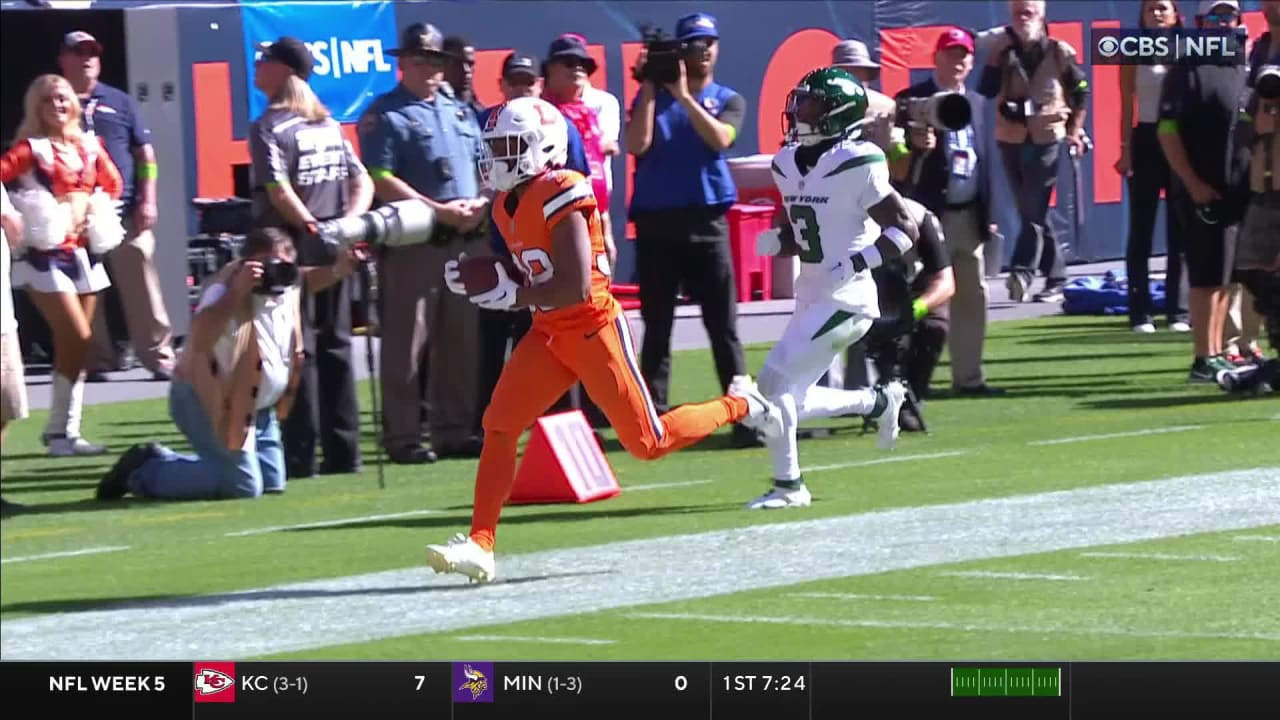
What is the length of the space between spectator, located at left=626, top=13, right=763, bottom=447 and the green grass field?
2.25 feet

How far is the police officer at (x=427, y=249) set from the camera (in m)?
14.0

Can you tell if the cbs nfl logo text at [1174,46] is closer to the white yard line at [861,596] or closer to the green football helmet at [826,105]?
the green football helmet at [826,105]

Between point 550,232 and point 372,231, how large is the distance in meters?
3.40

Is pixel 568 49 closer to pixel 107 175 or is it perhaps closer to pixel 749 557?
pixel 107 175

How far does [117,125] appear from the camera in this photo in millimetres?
17703

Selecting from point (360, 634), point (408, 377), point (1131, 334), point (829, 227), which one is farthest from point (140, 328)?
point (360, 634)

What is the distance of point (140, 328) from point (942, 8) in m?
7.85

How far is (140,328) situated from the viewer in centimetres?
1905

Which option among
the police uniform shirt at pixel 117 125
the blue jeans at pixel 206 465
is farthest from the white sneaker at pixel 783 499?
the police uniform shirt at pixel 117 125

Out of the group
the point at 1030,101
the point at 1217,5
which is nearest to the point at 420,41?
the point at 1217,5

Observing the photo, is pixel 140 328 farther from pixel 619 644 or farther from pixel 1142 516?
pixel 619 644

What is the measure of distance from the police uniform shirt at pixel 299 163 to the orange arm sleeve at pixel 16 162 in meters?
1.91

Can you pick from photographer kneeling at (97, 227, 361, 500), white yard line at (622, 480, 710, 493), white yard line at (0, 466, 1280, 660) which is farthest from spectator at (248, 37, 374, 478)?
white yard line at (0, 466, 1280, 660)

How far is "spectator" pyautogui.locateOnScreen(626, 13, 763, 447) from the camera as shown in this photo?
14.5 m
